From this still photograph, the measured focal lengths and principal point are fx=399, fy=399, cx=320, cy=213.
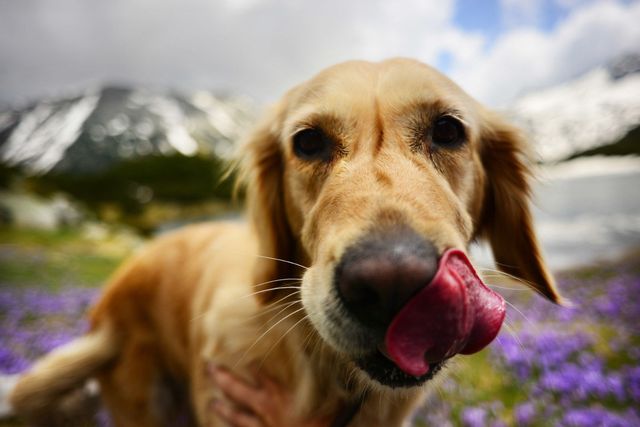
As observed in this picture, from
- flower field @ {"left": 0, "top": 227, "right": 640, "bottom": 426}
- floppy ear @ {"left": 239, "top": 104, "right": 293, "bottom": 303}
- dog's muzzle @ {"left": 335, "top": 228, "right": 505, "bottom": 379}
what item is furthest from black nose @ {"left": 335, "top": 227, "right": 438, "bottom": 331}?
floppy ear @ {"left": 239, "top": 104, "right": 293, "bottom": 303}

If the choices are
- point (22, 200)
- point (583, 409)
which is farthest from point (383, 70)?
point (22, 200)

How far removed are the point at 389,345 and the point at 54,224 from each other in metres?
22.1

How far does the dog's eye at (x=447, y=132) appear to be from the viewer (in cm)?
221

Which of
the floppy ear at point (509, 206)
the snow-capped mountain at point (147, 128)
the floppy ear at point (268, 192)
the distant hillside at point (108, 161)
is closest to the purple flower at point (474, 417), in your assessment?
the floppy ear at point (509, 206)

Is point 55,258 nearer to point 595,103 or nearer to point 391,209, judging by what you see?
point 391,209

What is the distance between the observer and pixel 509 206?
275 centimetres

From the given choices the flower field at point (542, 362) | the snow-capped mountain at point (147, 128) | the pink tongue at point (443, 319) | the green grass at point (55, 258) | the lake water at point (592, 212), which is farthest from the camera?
the snow-capped mountain at point (147, 128)

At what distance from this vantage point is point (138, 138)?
449 feet

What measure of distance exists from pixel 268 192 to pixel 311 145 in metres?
0.66

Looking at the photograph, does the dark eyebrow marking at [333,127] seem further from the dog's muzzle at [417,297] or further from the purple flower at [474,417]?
the purple flower at [474,417]

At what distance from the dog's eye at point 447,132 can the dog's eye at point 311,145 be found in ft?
1.94

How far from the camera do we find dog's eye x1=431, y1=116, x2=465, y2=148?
7.25 feet

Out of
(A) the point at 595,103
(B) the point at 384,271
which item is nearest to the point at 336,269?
(B) the point at 384,271

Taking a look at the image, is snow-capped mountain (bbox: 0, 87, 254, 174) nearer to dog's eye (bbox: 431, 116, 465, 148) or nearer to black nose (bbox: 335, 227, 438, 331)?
dog's eye (bbox: 431, 116, 465, 148)
